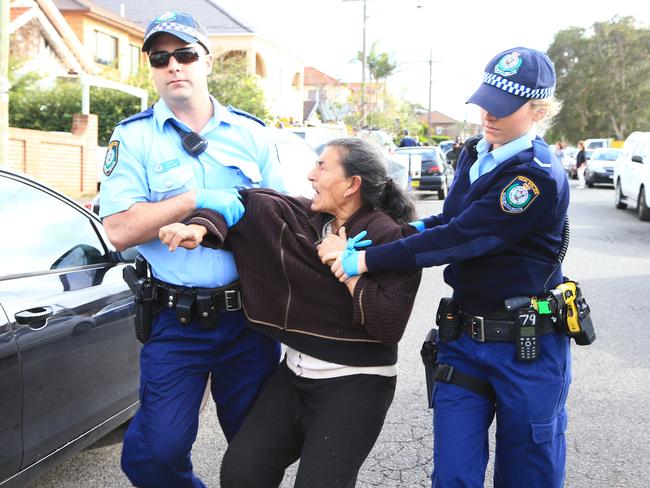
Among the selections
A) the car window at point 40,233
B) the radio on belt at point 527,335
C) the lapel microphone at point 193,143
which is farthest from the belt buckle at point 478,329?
the car window at point 40,233

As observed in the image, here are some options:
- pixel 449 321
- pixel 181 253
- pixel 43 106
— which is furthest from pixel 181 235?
pixel 43 106

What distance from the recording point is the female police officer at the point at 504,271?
2.57 meters

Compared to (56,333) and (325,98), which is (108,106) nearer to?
(56,333)

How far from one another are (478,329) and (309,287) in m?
0.62

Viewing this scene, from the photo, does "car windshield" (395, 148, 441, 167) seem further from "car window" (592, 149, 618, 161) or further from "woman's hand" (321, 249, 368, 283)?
"woman's hand" (321, 249, 368, 283)

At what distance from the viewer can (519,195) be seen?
8.34 feet

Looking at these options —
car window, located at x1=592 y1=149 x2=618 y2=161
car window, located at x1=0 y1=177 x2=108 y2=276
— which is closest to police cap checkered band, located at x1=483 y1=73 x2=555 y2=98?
car window, located at x1=0 y1=177 x2=108 y2=276

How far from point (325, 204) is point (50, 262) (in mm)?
1473

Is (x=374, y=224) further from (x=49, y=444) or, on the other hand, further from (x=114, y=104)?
(x=114, y=104)

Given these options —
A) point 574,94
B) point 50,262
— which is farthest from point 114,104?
point 574,94

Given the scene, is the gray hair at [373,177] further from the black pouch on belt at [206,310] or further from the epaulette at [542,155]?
the black pouch on belt at [206,310]

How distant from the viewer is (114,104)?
25031mm

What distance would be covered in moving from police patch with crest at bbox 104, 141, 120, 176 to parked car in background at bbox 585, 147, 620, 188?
94.0ft

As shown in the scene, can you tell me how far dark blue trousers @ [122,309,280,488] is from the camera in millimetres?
2809
